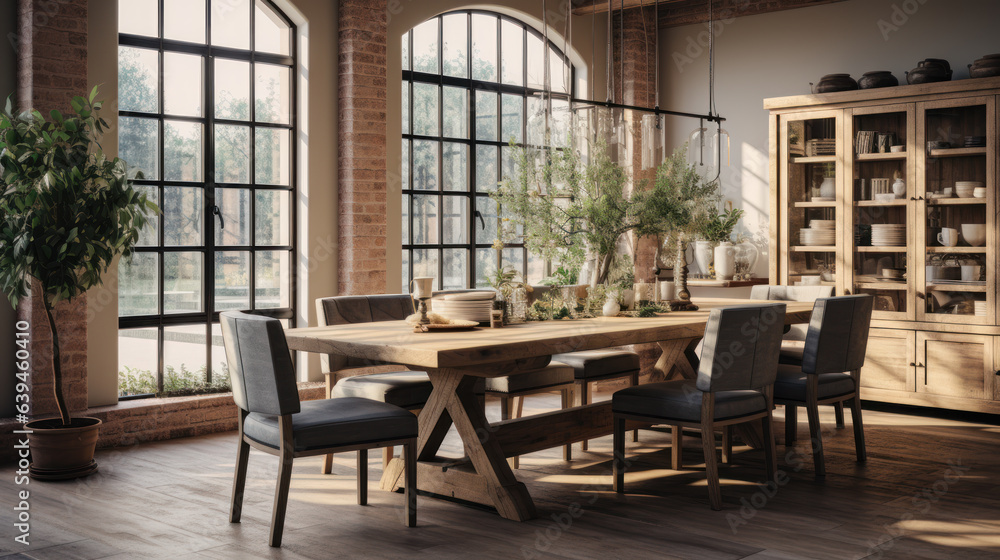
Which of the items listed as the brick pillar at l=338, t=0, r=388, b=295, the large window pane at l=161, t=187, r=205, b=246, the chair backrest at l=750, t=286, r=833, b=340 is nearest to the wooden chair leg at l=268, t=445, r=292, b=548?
the large window pane at l=161, t=187, r=205, b=246

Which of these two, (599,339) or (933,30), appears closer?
(599,339)

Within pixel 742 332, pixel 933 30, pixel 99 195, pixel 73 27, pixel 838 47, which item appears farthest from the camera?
pixel 838 47

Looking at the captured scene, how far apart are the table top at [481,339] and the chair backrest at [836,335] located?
551mm

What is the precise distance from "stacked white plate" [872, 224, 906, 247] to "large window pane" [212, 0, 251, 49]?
4555 millimetres

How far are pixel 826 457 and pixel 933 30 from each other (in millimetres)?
3510

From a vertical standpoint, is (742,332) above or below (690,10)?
below

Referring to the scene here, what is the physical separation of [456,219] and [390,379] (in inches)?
113

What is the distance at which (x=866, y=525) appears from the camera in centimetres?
369

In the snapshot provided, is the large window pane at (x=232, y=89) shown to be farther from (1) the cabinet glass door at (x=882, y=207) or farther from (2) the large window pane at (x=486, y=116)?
(1) the cabinet glass door at (x=882, y=207)

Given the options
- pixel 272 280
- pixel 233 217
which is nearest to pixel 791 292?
pixel 272 280

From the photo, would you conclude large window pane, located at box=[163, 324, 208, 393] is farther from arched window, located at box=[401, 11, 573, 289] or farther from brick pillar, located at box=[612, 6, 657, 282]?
brick pillar, located at box=[612, 6, 657, 282]

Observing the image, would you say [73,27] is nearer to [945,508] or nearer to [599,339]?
[599,339]

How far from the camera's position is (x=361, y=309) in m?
4.82

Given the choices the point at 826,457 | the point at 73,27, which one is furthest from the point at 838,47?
the point at 73,27
